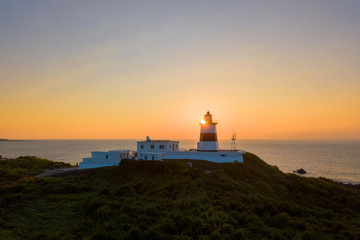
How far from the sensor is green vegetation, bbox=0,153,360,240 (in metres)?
13.5

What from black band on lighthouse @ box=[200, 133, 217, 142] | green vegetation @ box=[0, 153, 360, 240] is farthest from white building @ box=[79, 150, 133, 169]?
black band on lighthouse @ box=[200, 133, 217, 142]

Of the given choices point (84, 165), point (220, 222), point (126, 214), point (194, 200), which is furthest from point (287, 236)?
point (84, 165)

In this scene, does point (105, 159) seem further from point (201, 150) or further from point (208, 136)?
point (208, 136)

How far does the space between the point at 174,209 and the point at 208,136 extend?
863 inches

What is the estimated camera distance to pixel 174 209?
16.3 meters

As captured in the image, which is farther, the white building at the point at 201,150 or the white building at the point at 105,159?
the white building at the point at 105,159

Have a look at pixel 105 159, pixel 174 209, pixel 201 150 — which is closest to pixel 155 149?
pixel 201 150

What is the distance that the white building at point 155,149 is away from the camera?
3550 cm

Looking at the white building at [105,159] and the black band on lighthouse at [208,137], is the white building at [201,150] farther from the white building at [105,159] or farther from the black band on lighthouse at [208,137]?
the white building at [105,159]

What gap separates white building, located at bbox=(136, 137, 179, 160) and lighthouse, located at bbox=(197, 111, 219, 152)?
16.0ft

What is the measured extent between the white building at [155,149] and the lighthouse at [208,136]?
16.0 feet

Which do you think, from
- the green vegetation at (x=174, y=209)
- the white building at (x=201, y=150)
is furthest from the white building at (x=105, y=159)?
the green vegetation at (x=174, y=209)

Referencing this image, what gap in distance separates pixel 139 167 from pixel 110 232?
16.7 m

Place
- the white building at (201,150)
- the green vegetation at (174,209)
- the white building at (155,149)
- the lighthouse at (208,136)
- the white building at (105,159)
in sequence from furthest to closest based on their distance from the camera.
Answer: the lighthouse at (208,136) < the white building at (105,159) < the white building at (155,149) < the white building at (201,150) < the green vegetation at (174,209)
